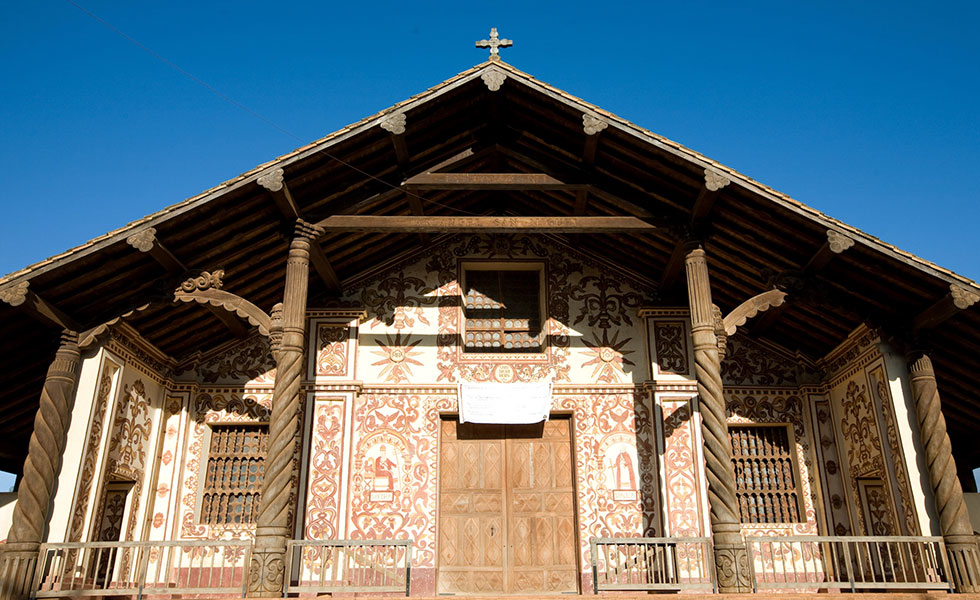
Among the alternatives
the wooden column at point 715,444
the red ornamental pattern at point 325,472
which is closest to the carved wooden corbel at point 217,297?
the red ornamental pattern at point 325,472

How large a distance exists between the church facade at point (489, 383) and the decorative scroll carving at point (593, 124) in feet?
0.33

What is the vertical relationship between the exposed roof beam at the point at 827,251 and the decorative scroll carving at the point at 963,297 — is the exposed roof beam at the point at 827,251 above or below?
above

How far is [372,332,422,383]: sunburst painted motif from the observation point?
12.5m

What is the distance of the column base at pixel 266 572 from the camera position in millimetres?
8477

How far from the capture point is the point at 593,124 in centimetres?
1001

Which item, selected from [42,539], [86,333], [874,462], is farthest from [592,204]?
[42,539]

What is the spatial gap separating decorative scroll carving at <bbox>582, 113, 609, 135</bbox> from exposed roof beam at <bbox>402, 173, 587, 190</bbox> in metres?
1.05

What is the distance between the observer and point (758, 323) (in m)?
12.4

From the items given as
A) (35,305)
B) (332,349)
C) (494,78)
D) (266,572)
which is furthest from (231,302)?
(494,78)

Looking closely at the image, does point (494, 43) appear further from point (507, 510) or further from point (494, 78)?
point (507, 510)

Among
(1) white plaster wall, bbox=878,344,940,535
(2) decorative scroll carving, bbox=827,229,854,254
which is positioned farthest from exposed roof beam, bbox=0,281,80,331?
(1) white plaster wall, bbox=878,344,940,535

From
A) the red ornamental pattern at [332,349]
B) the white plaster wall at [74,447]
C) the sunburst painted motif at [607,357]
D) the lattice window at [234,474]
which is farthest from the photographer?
the sunburst painted motif at [607,357]

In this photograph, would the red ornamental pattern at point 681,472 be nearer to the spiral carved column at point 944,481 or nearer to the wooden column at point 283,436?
the spiral carved column at point 944,481

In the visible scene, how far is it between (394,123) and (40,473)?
20.4 ft
